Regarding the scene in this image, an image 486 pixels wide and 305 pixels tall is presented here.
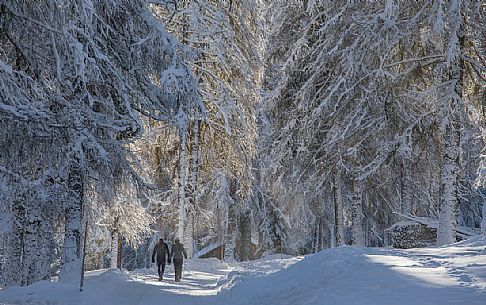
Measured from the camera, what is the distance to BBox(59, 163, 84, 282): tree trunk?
11016mm

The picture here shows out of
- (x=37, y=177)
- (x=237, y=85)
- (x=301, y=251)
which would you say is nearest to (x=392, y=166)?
(x=237, y=85)

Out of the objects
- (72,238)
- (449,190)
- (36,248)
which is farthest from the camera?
(449,190)

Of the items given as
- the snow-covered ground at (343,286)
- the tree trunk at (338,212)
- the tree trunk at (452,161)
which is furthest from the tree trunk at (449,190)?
the tree trunk at (338,212)

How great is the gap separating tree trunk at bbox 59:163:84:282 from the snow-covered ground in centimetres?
49

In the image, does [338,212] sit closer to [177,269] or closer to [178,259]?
[178,259]

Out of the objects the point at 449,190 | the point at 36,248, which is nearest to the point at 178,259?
the point at 36,248

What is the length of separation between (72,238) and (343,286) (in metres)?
6.96

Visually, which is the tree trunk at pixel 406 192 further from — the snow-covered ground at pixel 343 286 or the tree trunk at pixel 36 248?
the tree trunk at pixel 36 248

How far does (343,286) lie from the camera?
6.35m

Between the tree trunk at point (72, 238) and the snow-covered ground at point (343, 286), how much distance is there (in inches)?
19.2

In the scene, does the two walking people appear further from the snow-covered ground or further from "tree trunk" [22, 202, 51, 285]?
"tree trunk" [22, 202, 51, 285]

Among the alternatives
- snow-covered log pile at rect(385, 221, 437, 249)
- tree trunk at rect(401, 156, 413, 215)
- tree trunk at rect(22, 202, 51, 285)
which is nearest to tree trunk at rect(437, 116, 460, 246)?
snow-covered log pile at rect(385, 221, 437, 249)

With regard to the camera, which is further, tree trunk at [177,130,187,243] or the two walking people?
tree trunk at [177,130,187,243]

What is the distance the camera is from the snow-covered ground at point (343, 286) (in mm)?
5512
